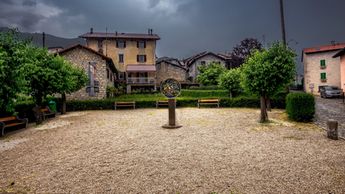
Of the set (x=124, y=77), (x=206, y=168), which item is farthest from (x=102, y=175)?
(x=124, y=77)

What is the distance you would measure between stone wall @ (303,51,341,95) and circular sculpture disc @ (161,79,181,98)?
3410 centimetres

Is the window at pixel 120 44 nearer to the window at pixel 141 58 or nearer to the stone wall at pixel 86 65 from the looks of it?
the window at pixel 141 58

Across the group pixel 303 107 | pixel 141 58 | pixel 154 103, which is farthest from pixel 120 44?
pixel 303 107

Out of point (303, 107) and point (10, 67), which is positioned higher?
point (10, 67)

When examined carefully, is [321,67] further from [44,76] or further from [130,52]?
[44,76]

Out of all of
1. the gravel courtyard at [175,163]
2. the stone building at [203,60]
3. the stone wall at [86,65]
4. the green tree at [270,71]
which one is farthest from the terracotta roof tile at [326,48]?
the stone wall at [86,65]

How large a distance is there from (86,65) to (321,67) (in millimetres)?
36591

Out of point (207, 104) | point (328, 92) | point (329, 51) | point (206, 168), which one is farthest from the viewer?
point (329, 51)

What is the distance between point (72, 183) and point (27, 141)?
18.5ft

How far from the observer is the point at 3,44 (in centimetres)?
880

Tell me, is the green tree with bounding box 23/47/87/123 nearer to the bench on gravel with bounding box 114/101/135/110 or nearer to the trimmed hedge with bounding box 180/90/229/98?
the bench on gravel with bounding box 114/101/135/110

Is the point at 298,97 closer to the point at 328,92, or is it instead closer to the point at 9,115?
the point at 9,115

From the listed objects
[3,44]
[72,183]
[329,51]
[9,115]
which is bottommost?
[72,183]

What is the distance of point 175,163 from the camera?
19.5 ft
